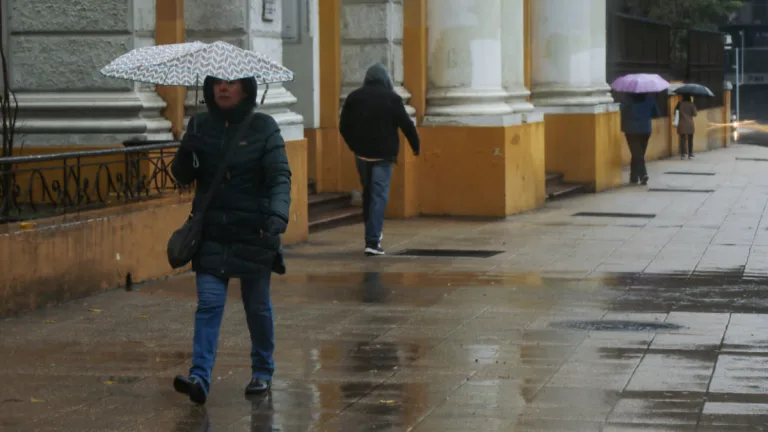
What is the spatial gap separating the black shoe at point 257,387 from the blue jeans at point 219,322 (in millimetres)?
30

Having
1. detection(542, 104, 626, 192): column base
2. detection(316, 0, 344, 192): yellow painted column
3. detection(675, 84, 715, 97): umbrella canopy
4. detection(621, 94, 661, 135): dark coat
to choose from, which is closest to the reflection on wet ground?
detection(316, 0, 344, 192): yellow painted column

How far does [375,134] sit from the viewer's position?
14.8 meters


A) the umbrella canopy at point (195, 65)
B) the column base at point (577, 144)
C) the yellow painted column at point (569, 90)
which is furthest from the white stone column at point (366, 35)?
the umbrella canopy at point (195, 65)

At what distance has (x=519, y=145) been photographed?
19266 mm

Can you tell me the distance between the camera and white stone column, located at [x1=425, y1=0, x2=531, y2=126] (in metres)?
18.7

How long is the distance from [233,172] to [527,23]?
51.8 ft

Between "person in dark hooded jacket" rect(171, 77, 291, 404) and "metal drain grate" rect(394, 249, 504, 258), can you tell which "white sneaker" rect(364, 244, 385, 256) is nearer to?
"metal drain grate" rect(394, 249, 504, 258)

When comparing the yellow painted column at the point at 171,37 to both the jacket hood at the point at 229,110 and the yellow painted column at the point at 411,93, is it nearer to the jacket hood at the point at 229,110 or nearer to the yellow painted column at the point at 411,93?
the yellow painted column at the point at 411,93

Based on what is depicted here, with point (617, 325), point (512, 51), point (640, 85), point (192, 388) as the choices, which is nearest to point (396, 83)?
point (512, 51)

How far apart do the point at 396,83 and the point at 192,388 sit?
11.4 m

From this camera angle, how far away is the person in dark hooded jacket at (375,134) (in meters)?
14.8

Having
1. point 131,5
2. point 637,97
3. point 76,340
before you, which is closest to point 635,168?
point 637,97

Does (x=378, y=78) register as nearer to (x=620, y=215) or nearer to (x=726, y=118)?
(x=620, y=215)

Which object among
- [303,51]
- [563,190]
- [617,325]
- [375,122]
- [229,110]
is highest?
[303,51]
